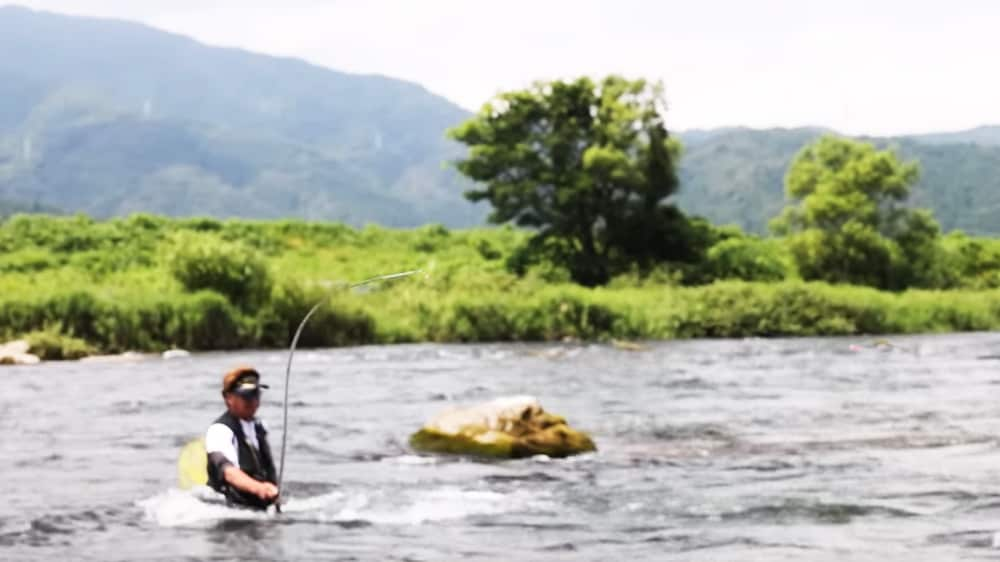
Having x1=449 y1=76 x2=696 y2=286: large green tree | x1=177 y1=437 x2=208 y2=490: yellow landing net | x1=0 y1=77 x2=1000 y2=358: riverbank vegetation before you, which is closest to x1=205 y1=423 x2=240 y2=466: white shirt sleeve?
x1=177 y1=437 x2=208 y2=490: yellow landing net

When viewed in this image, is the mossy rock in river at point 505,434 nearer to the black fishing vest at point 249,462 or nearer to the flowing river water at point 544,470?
the flowing river water at point 544,470

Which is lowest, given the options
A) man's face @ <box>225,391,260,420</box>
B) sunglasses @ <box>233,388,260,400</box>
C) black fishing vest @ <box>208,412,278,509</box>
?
black fishing vest @ <box>208,412,278,509</box>

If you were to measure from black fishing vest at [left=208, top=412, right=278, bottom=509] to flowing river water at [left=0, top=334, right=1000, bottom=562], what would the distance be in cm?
52

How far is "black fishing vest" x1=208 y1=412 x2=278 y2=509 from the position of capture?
43.7 feet

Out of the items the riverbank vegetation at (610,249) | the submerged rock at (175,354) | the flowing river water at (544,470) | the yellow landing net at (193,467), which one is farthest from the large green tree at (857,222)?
the yellow landing net at (193,467)

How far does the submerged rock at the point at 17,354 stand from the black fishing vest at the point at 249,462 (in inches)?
997

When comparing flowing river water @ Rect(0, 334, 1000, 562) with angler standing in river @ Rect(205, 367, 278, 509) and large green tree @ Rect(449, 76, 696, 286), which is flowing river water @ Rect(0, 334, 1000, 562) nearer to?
angler standing in river @ Rect(205, 367, 278, 509)

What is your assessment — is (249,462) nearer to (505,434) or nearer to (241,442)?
(241,442)

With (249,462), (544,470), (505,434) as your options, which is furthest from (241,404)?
(505,434)

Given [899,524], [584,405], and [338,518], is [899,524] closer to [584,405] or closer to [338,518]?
[338,518]

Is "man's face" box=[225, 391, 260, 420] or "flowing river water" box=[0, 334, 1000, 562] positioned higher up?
"man's face" box=[225, 391, 260, 420]

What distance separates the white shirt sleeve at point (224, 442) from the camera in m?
13.3

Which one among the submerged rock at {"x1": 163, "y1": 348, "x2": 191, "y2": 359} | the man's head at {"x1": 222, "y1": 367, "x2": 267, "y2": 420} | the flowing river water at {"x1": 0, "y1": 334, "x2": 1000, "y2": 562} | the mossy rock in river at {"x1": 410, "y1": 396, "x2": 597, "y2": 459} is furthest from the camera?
the submerged rock at {"x1": 163, "y1": 348, "x2": 191, "y2": 359}

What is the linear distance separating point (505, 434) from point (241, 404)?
277 inches
